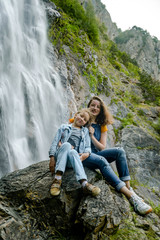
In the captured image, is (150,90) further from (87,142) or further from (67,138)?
(67,138)

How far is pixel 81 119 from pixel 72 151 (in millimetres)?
823

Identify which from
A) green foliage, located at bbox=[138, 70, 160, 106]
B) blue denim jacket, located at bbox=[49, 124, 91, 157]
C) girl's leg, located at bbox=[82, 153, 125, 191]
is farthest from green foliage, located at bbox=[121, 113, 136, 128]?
girl's leg, located at bbox=[82, 153, 125, 191]

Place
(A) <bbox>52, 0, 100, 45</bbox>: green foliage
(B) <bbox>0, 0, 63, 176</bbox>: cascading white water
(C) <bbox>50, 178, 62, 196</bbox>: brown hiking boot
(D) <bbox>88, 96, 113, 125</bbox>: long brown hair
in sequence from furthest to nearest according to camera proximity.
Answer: (A) <bbox>52, 0, 100, 45</bbox>: green foliage, (B) <bbox>0, 0, 63, 176</bbox>: cascading white water, (D) <bbox>88, 96, 113, 125</bbox>: long brown hair, (C) <bbox>50, 178, 62, 196</bbox>: brown hiking boot

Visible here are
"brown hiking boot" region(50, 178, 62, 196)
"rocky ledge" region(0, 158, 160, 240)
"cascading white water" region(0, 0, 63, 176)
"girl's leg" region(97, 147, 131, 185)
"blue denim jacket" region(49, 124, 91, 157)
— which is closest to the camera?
"rocky ledge" region(0, 158, 160, 240)

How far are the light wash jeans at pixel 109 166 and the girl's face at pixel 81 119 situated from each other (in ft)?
2.03

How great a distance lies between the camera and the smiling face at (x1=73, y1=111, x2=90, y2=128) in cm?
329

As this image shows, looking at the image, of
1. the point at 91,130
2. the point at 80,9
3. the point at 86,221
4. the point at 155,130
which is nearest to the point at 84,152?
the point at 91,130

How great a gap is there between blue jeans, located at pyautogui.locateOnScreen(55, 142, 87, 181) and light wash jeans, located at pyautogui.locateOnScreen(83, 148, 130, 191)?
0.42 metres

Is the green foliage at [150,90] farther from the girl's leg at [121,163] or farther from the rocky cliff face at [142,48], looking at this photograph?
the rocky cliff face at [142,48]

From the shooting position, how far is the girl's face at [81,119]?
3.29 metres

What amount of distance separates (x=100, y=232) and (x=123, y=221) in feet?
1.65

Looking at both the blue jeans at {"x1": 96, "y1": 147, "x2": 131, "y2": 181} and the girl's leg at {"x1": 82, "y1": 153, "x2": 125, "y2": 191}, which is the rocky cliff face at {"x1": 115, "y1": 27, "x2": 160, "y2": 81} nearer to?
the blue jeans at {"x1": 96, "y1": 147, "x2": 131, "y2": 181}

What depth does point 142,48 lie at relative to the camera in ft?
129

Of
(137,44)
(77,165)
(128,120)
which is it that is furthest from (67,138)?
(137,44)
